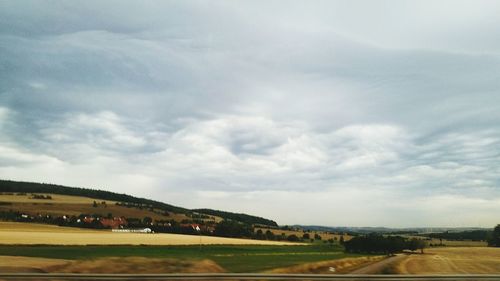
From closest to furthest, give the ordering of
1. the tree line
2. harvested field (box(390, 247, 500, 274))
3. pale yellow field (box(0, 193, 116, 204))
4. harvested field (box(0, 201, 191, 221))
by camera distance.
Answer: harvested field (box(390, 247, 500, 274)), harvested field (box(0, 201, 191, 221)), the tree line, pale yellow field (box(0, 193, 116, 204))

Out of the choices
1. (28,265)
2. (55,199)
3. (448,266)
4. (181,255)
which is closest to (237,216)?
(55,199)

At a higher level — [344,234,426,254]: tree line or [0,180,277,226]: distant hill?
[0,180,277,226]: distant hill

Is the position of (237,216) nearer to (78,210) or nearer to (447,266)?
(78,210)

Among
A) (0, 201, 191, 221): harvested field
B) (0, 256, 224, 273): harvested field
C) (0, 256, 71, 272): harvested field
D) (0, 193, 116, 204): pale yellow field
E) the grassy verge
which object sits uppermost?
(0, 193, 116, 204): pale yellow field

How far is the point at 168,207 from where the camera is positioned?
149000 mm

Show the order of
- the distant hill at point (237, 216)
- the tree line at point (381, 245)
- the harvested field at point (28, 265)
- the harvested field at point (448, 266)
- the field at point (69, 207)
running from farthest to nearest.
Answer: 1. the distant hill at point (237, 216)
2. the tree line at point (381, 245)
3. the field at point (69, 207)
4. the harvested field at point (448, 266)
5. the harvested field at point (28, 265)

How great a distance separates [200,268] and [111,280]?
20.9 ft

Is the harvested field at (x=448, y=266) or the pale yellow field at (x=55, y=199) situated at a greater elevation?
the pale yellow field at (x=55, y=199)

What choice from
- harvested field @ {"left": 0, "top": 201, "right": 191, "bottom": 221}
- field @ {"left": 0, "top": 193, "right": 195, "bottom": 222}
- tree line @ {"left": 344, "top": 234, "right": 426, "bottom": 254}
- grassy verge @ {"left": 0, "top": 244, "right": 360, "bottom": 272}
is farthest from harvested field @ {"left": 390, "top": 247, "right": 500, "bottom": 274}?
field @ {"left": 0, "top": 193, "right": 195, "bottom": 222}

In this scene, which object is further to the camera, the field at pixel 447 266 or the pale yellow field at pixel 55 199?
the pale yellow field at pixel 55 199

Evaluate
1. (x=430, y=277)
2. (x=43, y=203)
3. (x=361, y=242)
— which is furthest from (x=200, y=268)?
(x=43, y=203)

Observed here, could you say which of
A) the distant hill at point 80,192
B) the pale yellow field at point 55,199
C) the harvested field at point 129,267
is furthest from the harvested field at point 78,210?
the harvested field at point 129,267

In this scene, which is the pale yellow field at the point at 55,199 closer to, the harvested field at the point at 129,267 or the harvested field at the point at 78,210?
the harvested field at the point at 78,210

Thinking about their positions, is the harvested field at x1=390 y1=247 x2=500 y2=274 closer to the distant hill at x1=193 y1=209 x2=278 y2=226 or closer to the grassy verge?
the grassy verge
